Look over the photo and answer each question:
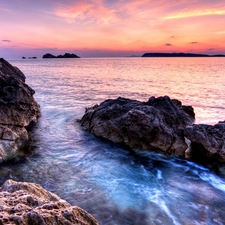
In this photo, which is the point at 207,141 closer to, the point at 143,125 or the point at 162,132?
the point at 162,132

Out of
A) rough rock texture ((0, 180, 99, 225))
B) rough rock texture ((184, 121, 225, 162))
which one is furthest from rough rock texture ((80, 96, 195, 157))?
rough rock texture ((0, 180, 99, 225))

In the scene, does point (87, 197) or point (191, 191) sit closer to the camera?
point (87, 197)

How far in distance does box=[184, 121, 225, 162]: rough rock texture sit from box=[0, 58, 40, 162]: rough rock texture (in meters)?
9.17

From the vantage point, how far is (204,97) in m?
29.4

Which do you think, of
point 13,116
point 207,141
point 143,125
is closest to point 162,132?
point 143,125

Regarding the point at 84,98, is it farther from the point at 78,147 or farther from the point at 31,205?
the point at 31,205

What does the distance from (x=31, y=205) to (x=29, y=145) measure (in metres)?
9.16

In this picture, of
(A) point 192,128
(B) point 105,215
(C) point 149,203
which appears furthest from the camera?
(A) point 192,128

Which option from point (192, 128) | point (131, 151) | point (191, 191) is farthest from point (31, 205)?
point (192, 128)

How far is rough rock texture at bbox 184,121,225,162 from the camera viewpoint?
11.4 m

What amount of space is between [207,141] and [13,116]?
10881 mm

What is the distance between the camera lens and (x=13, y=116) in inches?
499

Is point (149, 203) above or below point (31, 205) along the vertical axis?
below

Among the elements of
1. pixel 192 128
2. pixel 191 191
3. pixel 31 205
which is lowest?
pixel 191 191
